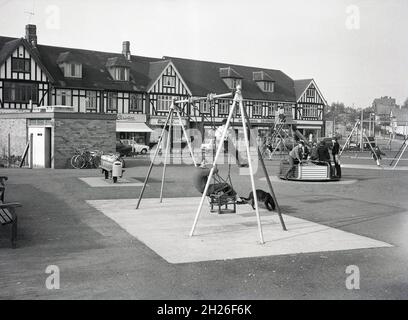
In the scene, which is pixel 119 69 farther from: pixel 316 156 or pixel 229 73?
pixel 316 156

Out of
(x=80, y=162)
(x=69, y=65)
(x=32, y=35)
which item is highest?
(x=32, y=35)

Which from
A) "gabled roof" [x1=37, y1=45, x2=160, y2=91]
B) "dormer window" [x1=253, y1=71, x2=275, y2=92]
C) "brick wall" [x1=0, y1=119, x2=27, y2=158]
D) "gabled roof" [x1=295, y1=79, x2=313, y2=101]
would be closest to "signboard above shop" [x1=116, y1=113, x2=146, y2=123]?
"gabled roof" [x1=37, y1=45, x2=160, y2=91]

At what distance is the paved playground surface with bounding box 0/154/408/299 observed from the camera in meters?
6.41

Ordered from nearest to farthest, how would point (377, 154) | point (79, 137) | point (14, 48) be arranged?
point (79, 137) → point (377, 154) → point (14, 48)

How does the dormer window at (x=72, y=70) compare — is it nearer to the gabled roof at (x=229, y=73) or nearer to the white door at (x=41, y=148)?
the gabled roof at (x=229, y=73)

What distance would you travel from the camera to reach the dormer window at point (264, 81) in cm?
5997

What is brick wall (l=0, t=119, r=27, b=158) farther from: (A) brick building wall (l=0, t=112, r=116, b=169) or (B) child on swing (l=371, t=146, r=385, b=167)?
(B) child on swing (l=371, t=146, r=385, b=167)

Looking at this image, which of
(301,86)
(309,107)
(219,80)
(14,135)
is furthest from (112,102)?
(309,107)

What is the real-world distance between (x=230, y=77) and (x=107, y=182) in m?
39.5

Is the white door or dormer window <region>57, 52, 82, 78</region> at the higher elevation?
dormer window <region>57, 52, 82, 78</region>

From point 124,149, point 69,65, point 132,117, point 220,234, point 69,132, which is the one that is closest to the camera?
point 220,234

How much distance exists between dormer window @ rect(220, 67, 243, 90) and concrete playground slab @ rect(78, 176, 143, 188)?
3799cm

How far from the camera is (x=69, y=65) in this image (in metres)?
44.3
